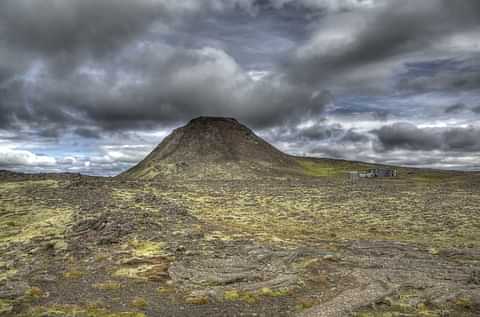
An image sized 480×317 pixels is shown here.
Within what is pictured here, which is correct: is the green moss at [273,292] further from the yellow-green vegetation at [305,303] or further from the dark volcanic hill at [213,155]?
the dark volcanic hill at [213,155]

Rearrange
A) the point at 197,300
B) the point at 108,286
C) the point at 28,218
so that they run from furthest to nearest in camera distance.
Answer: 1. the point at 28,218
2. the point at 108,286
3. the point at 197,300

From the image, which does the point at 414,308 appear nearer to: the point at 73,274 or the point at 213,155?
the point at 73,274

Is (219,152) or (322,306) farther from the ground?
(219,152)

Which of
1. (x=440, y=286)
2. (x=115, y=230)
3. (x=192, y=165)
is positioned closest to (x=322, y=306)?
(x=440, y=286)

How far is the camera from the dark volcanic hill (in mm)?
115569

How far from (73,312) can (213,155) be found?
112 metres

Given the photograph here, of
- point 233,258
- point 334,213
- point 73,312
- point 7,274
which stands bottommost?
point 73,312

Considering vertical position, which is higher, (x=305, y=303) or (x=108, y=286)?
(x=108, y=286)

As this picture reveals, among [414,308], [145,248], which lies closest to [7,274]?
[145,248]

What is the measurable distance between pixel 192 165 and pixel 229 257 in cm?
9539

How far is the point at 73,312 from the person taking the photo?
58.7 feet

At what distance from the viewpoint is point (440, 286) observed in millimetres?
21172

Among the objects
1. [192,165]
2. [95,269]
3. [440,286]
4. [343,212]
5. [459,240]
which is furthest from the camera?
[192,165]

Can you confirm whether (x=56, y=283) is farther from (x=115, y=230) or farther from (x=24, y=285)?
(x=115, y=230)
